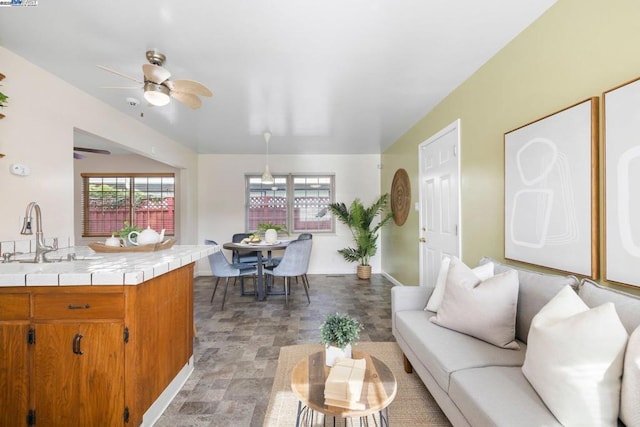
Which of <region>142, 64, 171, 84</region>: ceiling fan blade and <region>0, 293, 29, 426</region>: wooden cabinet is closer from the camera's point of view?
<region>0, 293, 29, 426</region>: wooden cabinet

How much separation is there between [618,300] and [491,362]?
58 centimetres

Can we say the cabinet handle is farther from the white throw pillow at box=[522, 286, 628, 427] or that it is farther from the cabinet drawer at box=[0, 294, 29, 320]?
the white throw pillow at box=[522, 286, 628, 427]

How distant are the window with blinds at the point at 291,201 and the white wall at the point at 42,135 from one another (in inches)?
109

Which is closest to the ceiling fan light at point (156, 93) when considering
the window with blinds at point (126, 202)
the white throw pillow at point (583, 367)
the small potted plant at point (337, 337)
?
the small potted plant at point (337, 337)

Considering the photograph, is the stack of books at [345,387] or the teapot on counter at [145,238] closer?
the stack of books at [345,387]

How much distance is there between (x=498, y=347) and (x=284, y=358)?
156 centimetres

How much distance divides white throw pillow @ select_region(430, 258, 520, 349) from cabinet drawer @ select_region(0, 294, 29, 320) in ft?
7.47

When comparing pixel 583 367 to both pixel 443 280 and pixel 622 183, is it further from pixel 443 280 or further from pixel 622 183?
pixel 443 280

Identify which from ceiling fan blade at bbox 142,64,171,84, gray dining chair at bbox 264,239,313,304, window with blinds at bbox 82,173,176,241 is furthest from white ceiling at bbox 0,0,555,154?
→ window with blinds at bbox 82,173,176,241

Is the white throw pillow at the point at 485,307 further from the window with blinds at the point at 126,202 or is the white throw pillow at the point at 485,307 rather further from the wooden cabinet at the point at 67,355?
the window with blinds at the point at 126,202

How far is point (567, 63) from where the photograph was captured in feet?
4.77

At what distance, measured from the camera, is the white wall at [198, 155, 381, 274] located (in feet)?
17.2

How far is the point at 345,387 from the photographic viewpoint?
3.55ft

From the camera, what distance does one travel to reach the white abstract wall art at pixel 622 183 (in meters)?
1.13
